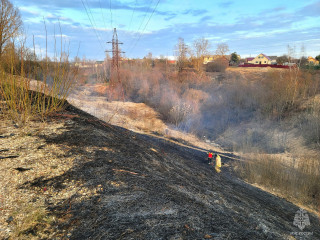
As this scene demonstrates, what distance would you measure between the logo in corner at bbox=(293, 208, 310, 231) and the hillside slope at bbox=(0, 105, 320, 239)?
0.26 meters

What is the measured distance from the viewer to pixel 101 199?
346 cm

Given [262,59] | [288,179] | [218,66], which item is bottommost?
[288,179]

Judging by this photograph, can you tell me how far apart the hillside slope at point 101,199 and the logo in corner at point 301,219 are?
0.86 ft

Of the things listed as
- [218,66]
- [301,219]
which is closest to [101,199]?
[301,219]

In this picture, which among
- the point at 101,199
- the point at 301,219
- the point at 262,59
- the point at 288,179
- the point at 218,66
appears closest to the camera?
the point at 101,199

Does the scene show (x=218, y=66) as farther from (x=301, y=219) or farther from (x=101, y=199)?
(x=101, y=199)

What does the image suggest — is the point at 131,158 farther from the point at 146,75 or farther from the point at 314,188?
the point at 146,75

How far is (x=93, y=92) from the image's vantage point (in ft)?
112

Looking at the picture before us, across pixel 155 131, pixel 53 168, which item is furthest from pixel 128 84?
pixel 53 168

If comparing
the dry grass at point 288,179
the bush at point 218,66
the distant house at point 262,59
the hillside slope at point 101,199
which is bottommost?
Answer: the dry grass at point 288,179

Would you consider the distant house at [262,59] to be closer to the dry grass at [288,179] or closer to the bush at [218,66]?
the bush at [218,66]

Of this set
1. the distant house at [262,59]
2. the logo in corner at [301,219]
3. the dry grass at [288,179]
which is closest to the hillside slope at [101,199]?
the logo in corner at [301,219]

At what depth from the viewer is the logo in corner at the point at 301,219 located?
208 inches

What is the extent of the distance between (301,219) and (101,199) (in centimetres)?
572
